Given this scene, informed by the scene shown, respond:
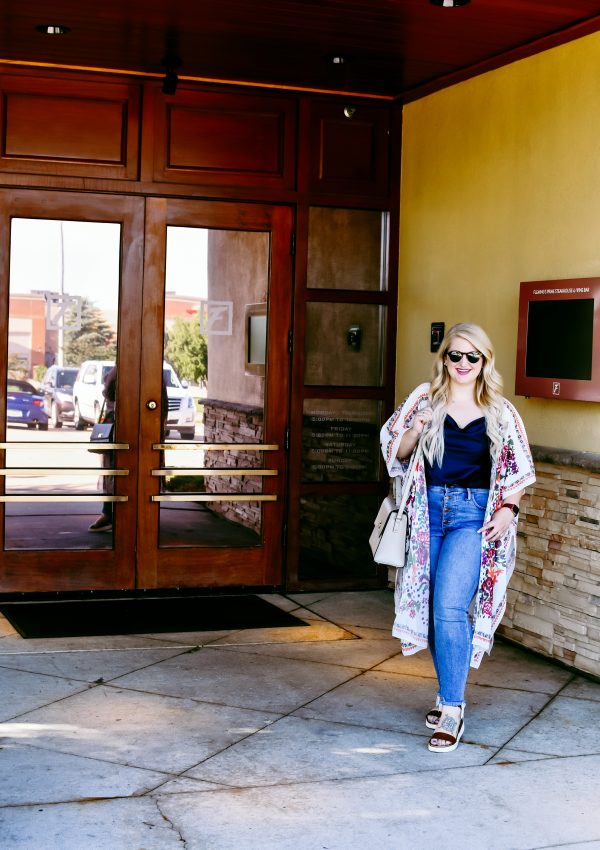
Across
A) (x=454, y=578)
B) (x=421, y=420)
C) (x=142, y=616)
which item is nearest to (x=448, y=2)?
(x=421, y=420)

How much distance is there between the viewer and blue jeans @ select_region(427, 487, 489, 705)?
4.54m

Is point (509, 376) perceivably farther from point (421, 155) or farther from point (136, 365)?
point (136, 365)

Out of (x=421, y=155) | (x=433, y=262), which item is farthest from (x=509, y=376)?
(x=421, y=155)

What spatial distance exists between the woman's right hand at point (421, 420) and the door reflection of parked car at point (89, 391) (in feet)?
9.08

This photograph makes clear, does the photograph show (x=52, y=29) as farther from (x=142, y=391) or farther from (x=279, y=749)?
(x=279, y=749)

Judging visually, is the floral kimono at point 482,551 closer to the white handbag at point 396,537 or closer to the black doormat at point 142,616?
the white handbag at point 396,537

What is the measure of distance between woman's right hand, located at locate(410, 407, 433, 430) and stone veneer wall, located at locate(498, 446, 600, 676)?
1.16 meters

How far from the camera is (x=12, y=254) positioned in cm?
664

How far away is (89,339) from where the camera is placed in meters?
6.79

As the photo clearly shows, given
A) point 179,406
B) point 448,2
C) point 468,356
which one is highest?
point 448,2

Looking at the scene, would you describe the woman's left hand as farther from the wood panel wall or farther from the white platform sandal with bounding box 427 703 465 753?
the wood panel wall

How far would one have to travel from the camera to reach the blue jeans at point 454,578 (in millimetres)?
4543

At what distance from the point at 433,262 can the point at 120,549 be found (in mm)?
2598

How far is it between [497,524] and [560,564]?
1.27 m
